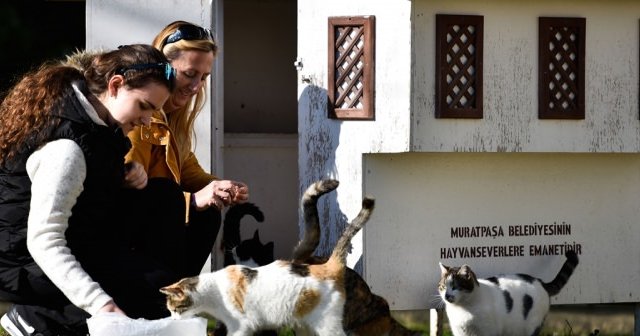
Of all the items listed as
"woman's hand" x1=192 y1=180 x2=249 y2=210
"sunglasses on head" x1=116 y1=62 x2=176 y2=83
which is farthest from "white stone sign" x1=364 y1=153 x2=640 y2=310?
"sunglasses on head" x1=116 y1=62 x2=176 y2=83

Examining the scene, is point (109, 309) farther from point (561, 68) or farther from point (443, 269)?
point (561, 68)

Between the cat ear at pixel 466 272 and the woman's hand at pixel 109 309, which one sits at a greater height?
the woman's hand at pixel 109 309

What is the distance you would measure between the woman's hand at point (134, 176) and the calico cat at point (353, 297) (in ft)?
2.60

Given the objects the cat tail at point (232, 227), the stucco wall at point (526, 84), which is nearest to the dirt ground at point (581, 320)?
the stucco wall at point (526, 84)

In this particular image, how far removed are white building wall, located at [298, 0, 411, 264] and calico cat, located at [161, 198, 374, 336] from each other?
77 cm

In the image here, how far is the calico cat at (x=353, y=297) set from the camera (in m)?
4.51

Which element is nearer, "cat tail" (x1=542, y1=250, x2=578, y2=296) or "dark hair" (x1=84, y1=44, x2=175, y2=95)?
"dark hair" (x1=84, y1=44, x2=175, y2=95)

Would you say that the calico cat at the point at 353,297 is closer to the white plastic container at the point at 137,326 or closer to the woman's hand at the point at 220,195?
the woman's hand at the point at 220,195

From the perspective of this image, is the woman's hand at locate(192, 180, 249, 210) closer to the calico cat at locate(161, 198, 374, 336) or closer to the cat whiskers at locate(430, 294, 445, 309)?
the calico cat at locate(161, 198, 374, 336)

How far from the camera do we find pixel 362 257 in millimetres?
5188

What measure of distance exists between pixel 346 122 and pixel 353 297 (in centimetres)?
93

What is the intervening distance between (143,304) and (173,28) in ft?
4.21

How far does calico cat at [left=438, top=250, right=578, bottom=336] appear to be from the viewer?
5.24 metres

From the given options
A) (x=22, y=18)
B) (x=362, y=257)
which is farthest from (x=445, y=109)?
(x=22, y=18)
